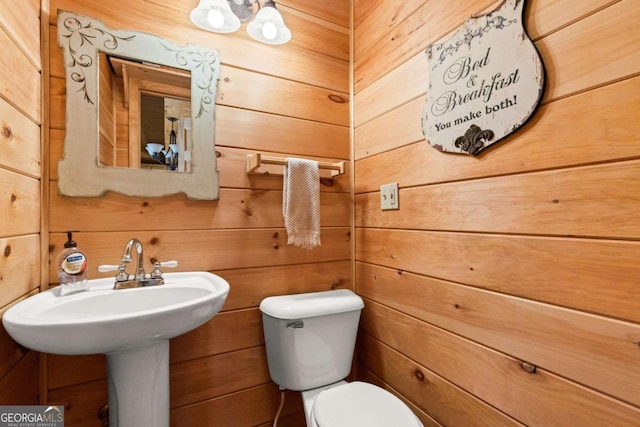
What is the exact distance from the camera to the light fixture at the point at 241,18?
3.69ft

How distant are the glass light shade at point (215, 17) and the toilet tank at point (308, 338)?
1116mm

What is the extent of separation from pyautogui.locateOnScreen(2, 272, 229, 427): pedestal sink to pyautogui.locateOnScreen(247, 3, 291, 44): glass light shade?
3.27ft

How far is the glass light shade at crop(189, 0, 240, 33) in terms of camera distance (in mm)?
1115

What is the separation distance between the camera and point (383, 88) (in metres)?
1.30

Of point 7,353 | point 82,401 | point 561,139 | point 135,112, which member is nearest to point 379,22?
point 561,139

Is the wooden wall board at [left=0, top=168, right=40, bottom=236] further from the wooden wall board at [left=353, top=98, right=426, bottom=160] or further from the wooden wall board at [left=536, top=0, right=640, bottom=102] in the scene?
the wooden wall board at [left=536, top=0, right=640, bottom=102]

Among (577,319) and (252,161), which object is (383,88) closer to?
(252,161)

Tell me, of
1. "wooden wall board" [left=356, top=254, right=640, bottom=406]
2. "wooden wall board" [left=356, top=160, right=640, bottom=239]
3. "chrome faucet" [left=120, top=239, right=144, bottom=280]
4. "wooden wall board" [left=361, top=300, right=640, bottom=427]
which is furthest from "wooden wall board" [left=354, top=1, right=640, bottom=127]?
"chrome faucet" [left=120, top=239, right=144, bottom=280]

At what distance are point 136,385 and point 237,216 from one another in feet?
2.15

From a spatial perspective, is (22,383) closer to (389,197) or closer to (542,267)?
(389,197)

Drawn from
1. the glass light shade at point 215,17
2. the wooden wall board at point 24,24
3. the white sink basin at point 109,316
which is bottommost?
the white sink basin at point 109,316

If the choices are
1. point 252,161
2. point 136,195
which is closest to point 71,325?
point 136,195

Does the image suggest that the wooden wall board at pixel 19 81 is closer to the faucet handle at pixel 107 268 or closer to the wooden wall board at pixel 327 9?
the faucet handle at pixel 107 268

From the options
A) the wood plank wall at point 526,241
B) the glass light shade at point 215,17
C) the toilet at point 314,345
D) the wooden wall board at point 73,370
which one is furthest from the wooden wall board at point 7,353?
the wood plank wall at point 526,241
